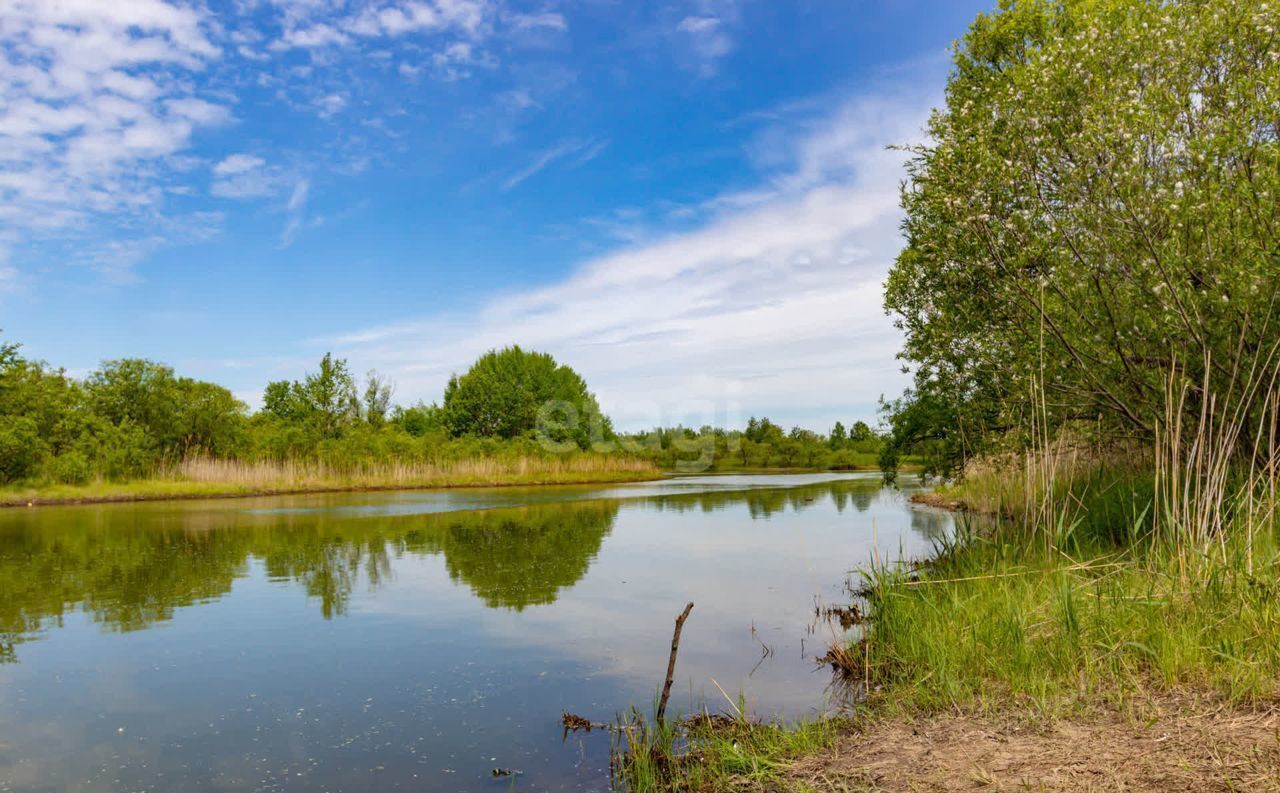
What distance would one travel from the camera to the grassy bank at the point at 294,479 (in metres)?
31.2

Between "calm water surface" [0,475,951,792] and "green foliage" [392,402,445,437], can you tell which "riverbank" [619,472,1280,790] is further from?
"green foliage" [392,402,445,437]

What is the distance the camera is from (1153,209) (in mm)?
7906

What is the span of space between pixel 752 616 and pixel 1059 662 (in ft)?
14.5

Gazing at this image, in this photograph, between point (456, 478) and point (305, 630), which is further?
point (456, 478)

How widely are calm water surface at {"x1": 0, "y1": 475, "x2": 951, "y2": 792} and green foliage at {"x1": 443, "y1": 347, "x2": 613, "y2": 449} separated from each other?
42.0 meters

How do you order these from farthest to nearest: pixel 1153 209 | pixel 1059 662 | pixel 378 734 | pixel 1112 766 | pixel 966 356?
pixel 966 356 → pixel 1153 209 → pixel 378 734 → pixel 1059 662 → pixel 1112 766

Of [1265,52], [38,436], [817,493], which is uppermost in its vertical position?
[1265,52]

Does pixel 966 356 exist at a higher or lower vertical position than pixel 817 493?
higher

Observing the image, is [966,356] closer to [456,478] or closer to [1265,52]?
[1265,52]

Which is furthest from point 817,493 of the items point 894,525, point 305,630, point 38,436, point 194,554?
point 38,436

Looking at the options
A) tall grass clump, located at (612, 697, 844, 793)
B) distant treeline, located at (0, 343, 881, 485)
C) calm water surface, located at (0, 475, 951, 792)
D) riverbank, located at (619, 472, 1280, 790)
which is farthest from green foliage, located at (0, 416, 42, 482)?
riverbank, located at (619, 472, 1280, 790)

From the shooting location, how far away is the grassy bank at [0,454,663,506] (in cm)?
3123

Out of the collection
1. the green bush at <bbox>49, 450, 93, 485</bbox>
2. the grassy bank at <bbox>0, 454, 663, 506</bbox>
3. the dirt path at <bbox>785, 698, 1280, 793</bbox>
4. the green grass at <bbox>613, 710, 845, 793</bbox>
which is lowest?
the green grass at <bbox>613, 710, 845, 793</bbox>

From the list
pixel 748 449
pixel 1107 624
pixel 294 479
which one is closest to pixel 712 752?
pixel 1107 624
